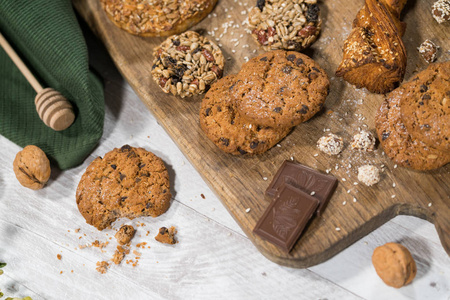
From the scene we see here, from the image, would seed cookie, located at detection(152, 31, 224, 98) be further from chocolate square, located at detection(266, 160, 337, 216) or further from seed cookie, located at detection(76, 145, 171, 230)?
chocolate square, located at detection(266, 160, 337, 216)

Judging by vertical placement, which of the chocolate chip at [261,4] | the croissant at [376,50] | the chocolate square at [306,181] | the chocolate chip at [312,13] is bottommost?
the chocolate square at [306,181]

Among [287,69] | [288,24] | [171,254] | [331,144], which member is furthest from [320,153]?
[171,254]

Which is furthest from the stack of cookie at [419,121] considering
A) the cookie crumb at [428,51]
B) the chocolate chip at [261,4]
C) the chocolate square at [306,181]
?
the chocolate chip at [261,4]

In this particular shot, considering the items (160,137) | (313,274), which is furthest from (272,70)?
(313,274)

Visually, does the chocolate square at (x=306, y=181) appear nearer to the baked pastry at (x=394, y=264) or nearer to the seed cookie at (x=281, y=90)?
the seed cookie at (x=281, y=90)

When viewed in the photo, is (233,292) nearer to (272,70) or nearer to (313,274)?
(313,274)

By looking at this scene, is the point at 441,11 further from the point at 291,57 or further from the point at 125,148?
the point at 125,148
